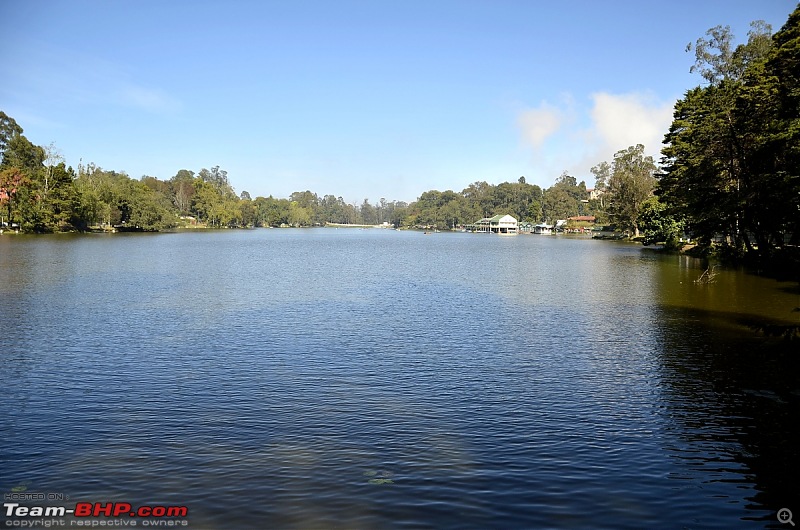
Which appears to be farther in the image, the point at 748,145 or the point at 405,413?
the point at 748,145

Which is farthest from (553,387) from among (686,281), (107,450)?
(686,281)

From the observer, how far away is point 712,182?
47.7 m

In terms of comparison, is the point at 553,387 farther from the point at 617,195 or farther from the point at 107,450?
the point at 617,195

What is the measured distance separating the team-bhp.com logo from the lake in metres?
0.23

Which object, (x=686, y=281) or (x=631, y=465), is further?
(x=686, y=281)

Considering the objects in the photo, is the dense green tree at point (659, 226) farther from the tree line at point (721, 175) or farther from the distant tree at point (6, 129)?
the distant tree at point (6, 129)

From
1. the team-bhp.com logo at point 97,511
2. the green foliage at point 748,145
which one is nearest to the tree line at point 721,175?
the green foliage at point 748,145

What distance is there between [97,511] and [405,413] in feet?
20.1

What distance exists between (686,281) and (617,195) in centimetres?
7313

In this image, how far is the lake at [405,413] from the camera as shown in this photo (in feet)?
29.1

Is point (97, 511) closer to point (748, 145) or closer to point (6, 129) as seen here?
point (748, 145)

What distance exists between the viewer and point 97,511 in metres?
8.45

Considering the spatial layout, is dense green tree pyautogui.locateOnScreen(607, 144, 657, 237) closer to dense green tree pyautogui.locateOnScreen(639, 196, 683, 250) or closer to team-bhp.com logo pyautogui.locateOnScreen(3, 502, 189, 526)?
dense green tree pyautogui.locateOnScreen(639, 196, 683, 250)

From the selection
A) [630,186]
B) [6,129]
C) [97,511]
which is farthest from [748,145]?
[6,129]
